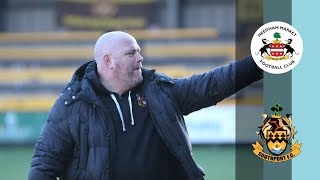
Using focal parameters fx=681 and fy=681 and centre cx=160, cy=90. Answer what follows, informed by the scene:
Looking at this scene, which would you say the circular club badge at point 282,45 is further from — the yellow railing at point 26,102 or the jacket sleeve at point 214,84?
the yellow railing at point 26,102

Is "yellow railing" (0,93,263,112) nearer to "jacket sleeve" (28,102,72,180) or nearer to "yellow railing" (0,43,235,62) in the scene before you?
"yellow railing" (0,43,235,62)

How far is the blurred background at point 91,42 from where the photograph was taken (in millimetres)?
8906

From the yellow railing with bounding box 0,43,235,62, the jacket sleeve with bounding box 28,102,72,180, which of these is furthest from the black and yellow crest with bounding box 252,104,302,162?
the yellow railing with bounding box 0,43,235,62

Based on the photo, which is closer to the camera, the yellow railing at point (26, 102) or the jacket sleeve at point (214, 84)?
the jacket sleeve at point (214, 84)

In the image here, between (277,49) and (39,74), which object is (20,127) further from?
(277,49)

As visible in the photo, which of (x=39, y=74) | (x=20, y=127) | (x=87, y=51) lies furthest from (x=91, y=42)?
(x=20, y=127)

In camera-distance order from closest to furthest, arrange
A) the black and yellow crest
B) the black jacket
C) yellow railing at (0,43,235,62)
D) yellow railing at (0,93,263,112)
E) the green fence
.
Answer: the black jacket, the black and yellow crest, the green fence, yellow railing at (0,93,263,112), yellow railing at (0,43,235,62)

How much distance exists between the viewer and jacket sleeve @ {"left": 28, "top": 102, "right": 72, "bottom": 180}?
2.38 meters

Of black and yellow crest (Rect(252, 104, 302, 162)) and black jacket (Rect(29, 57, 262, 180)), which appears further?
black and yellow crest (Rect(252, 104, 302, 162))

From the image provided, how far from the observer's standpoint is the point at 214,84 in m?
2.42

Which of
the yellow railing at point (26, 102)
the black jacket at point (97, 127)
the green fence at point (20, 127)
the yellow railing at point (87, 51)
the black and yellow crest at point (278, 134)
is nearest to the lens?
the black jacket at point (97, 127)

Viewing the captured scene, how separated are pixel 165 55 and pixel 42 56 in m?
1.77

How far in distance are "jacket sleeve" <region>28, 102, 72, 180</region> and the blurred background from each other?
6.34 meters

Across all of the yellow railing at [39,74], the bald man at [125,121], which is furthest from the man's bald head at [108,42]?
the yellow railing at [39,74]
